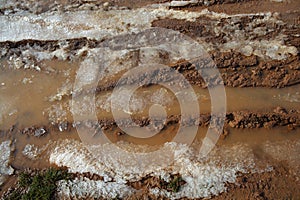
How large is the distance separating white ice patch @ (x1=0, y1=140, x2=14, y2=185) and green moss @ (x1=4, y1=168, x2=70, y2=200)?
9.2 inches

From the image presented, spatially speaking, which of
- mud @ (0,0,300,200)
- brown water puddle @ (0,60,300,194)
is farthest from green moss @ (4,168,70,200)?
brown water puddle @ (0,60,300,194)

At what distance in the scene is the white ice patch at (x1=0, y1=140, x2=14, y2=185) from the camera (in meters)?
4.56

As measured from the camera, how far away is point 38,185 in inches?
171

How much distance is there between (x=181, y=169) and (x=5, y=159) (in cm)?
238

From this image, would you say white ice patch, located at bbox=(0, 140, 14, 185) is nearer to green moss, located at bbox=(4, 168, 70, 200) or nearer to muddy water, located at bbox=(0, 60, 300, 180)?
muddy water, located at bbox=(0, 60, 300, 180)

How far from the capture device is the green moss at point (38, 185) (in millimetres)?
4238

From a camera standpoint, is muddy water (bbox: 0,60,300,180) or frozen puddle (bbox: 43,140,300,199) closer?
frozen puddle (bbox: 43,140,300,199)

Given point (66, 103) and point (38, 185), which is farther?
point (66, 103)

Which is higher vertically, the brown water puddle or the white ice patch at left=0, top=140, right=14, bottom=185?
the brown water puddle

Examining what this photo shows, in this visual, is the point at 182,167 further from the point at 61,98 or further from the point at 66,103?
the point at 61,98

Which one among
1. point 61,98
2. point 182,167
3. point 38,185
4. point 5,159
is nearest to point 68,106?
point 61,98

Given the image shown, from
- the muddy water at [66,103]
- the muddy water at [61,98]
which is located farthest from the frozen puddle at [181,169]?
the muddy water at [61,98]

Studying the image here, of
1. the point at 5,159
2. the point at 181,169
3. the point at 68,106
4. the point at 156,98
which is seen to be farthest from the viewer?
the point at 68,106

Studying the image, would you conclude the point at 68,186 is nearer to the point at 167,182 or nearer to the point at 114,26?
the point at 167,182
